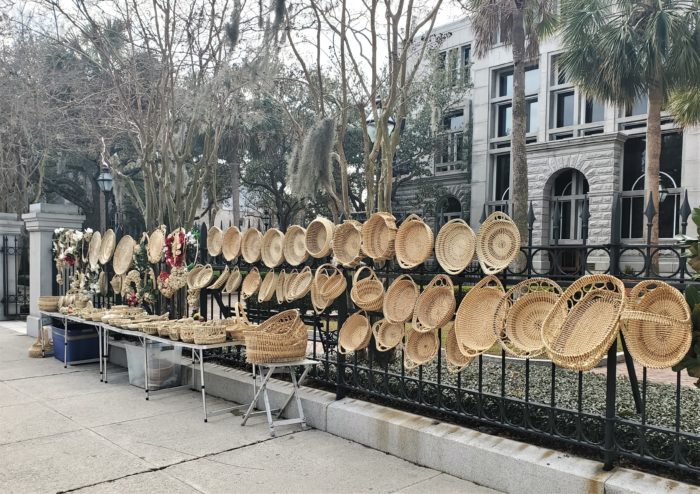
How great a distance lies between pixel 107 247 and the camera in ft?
28.8

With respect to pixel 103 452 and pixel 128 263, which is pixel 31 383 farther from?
pixel 103 452

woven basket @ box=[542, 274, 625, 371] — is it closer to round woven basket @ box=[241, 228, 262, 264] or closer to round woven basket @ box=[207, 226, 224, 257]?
round woven basket @ box=[241, 228, 262, 264]

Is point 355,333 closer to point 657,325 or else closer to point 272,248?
point 272,248

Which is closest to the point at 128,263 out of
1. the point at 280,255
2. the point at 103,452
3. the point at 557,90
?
the point at 280,255

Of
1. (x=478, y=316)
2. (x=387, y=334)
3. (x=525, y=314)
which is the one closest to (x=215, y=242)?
(x=387, y=334)

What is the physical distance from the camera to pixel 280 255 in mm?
6043

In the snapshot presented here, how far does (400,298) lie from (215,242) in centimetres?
292

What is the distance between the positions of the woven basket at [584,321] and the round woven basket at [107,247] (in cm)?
701

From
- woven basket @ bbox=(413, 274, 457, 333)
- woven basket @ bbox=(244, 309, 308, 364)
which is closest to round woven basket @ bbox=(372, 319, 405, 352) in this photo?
woven basket @ bbox=(413, 274, 457, 333)

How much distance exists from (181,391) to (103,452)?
204 centimetres

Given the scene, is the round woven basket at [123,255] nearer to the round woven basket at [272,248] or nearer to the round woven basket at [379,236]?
the round woven basket at [272,248]

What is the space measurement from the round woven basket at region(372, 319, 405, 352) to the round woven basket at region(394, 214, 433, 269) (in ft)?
1.85

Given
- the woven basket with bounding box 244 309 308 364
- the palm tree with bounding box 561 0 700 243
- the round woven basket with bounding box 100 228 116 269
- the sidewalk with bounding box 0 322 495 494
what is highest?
the palm tree with bounding box 561 0 700 243

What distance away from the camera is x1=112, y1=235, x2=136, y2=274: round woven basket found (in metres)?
8.28
